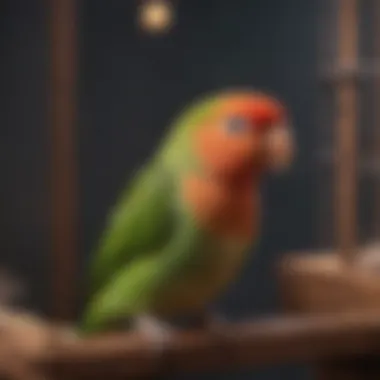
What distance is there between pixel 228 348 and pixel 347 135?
0.84 ft

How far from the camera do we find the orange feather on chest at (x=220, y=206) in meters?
0.58

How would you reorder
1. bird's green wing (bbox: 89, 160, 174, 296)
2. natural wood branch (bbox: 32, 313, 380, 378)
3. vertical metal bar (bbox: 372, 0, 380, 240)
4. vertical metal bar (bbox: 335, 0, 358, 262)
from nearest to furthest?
natural wood branch (bbox: 32, 313, 380, 378) < bird's green wing (bbox: 89, 160, 174, 296) < vertical metal bar (bbox: 335, 0, 358, 262) < vertical metal bar (bbox: 372, 0, 380, 240)

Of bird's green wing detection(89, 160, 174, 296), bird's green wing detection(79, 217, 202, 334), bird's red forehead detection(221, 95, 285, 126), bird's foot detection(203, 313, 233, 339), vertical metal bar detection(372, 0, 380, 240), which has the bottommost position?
bird's foot detection(203, 313, 233, 339)

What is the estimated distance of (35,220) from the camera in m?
0.73

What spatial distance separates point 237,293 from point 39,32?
36 centimetres

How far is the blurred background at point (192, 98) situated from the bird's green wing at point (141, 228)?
0.34 feet

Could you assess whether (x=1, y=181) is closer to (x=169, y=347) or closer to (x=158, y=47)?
(x=158, y=47)

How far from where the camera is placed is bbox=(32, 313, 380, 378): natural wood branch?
1.62 ft

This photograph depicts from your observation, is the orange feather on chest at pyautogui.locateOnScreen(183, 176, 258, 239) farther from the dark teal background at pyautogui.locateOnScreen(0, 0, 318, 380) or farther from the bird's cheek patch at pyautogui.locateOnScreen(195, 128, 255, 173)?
the dark teal background at pyautogui.locateOnScreen(0, 0, 318, 380)

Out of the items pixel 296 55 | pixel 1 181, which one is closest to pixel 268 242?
pixel 296 55

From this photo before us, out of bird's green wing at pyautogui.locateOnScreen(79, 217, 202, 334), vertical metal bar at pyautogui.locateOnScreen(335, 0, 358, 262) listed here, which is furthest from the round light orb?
bird's green wing at pyautogui.locateOnScreen(79, 217, 202, 334)

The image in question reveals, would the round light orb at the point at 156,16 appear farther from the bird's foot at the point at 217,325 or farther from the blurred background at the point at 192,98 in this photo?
the bird's foot at the point at 217,325

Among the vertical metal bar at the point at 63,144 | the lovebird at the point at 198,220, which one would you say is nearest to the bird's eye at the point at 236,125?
the lovebird at the point at 198,220

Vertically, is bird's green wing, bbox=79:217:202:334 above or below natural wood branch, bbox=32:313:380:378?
above
